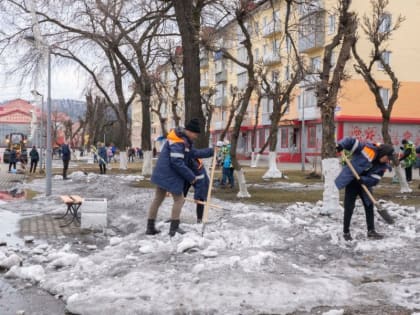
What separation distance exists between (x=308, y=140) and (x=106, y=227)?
33778mm

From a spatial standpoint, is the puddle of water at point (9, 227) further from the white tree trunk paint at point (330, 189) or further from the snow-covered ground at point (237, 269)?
the white tree trunk paint at point (330, 189)

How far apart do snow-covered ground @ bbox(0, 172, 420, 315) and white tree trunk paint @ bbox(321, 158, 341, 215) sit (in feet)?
3.11

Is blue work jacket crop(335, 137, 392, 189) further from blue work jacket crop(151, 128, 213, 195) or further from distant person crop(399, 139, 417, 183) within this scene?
distant person crop(399, 139, 417, 183)

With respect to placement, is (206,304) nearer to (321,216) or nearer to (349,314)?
(349,314)

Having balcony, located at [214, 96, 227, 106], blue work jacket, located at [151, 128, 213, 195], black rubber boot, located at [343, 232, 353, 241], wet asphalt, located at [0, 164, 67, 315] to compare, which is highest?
balcony, located at [214, 96, 227, 106]

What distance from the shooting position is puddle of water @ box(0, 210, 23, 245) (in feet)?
26.1

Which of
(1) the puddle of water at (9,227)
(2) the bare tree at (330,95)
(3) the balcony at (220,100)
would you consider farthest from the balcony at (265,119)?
(1) the puddle of water at (9,227)

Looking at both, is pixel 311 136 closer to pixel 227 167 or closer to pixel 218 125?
pixel 218 125

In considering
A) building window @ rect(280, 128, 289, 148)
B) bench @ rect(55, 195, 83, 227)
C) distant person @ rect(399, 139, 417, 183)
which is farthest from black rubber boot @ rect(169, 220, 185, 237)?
building window @ rect(280, 128, 289, 148)

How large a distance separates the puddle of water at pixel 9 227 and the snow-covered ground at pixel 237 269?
55 cm

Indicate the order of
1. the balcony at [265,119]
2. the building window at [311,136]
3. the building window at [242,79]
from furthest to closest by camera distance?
the building window at [242,79] < the balcony at [265,119] < the building window at [311,136]

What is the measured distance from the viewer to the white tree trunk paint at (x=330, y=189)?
1019 centimetres

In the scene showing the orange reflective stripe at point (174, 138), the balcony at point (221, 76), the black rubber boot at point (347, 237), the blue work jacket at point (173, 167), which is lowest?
the black rubber boot at point (347, 237)

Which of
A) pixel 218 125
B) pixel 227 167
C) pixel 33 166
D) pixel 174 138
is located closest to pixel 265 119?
pixel 218 125
